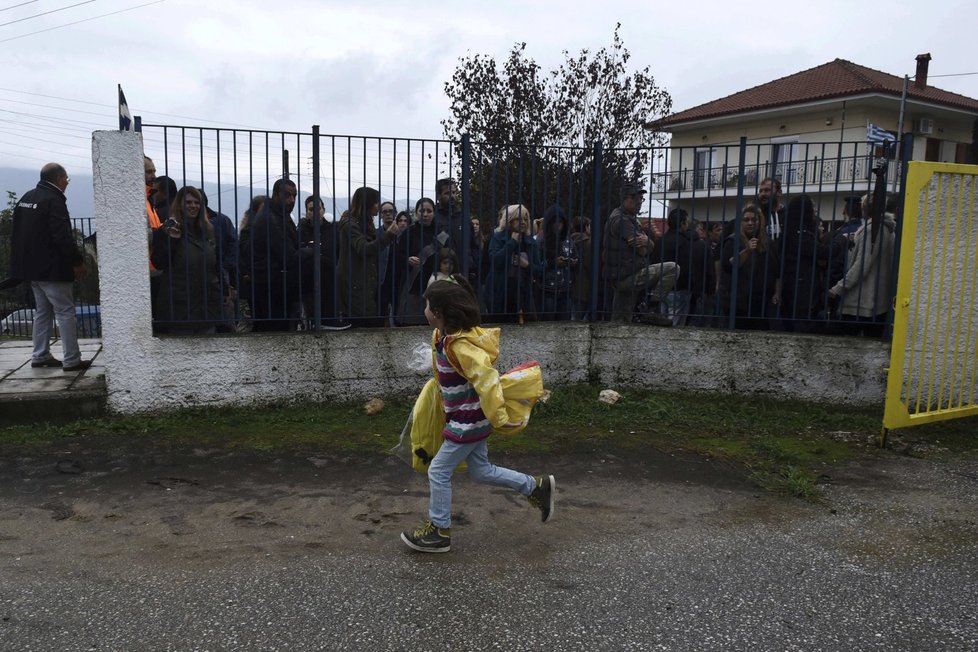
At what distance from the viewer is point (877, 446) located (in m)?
5.77

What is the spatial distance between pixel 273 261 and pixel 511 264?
2.16 meters

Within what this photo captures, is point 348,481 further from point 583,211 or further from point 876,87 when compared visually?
point 876,87

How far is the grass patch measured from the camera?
5.62m

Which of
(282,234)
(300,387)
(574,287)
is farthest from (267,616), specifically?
(574,287)

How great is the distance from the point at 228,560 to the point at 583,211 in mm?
4761

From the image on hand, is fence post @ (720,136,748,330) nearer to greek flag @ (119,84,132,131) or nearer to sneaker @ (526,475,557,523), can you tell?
sneaker @ (526,475,557,523)

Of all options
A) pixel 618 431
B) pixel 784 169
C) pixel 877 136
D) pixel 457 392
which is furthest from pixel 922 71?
pixel 457 392

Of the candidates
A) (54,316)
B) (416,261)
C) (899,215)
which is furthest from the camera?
(54,316)

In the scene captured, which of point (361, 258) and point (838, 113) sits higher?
point (838, 113)

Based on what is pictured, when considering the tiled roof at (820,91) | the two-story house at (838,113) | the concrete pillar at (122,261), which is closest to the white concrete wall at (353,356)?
the concrete pillar at (122,261)

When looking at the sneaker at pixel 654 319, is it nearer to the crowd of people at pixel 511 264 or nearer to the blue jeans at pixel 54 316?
the crowd of people at pixel 511 264

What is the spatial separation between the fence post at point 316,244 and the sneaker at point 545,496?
128 inches

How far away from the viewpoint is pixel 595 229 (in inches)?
288

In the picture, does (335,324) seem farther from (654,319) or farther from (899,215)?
(899,215)
